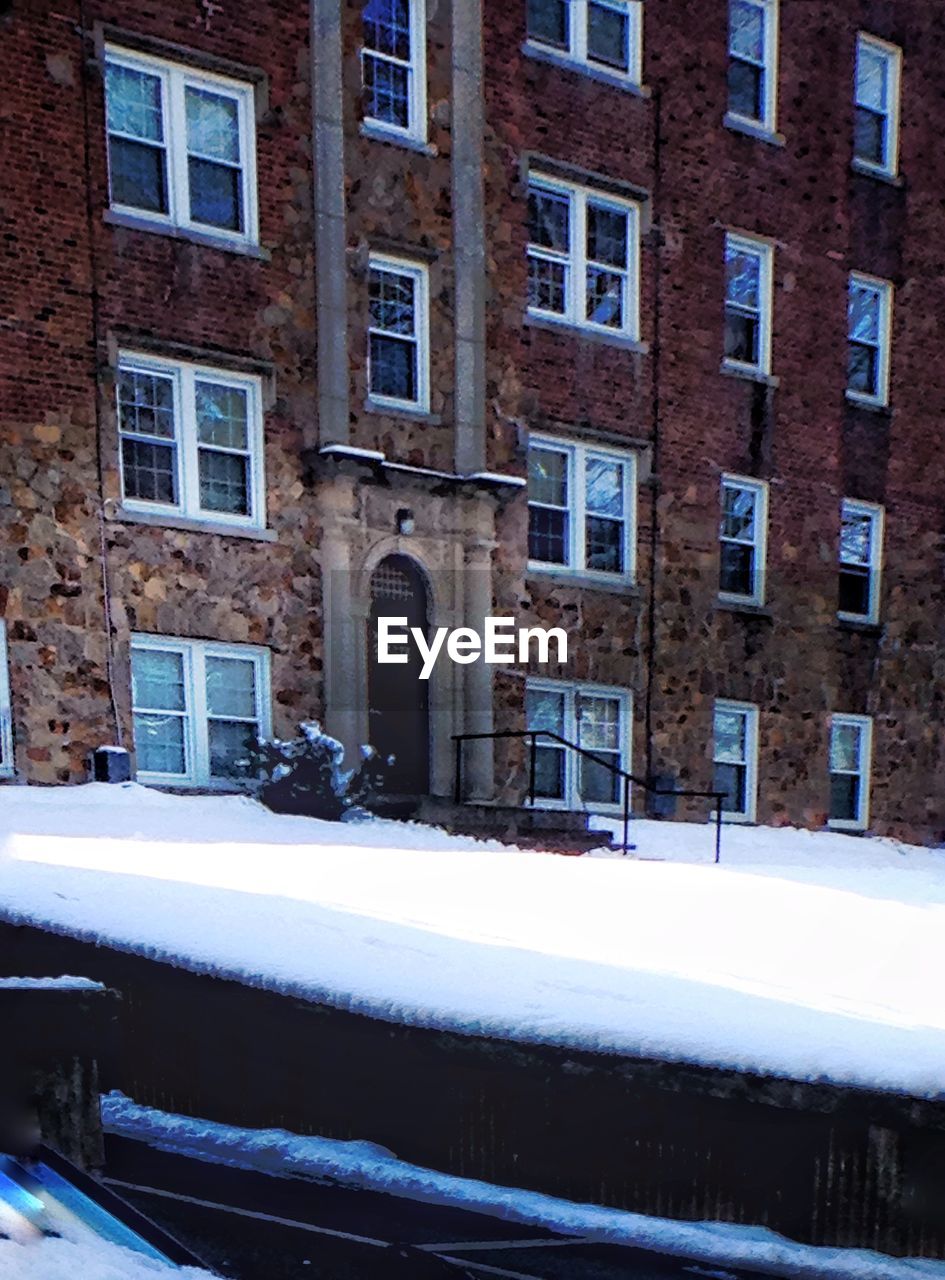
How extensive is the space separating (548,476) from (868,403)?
6056 mm

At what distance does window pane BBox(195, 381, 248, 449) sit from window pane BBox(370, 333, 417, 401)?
66.3 inches

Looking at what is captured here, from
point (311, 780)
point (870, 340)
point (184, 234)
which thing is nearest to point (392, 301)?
point (184, 234)

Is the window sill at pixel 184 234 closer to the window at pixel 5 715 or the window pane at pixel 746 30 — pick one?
the window at pixel 5 715

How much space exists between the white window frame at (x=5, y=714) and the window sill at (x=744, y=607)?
31.2ft

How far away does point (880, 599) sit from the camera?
64.5 ft

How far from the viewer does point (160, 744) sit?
1353 cm

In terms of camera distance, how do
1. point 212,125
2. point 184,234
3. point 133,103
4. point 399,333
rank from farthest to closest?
1. point 399,333
2. point 212,125
3. point 184,234
4. point 133,103

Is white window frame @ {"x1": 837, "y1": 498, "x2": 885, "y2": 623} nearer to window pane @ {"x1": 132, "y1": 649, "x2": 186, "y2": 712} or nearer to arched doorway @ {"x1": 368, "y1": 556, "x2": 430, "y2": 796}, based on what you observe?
arched doorway @ {"x1": 368, "y1": 556, "x2": 430, "y2": 796}

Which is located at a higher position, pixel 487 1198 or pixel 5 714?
pixel 5 714

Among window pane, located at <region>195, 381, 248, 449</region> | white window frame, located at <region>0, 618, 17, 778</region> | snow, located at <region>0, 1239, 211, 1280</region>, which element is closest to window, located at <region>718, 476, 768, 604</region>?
window pane, located at <region>195, 381, 248, 449</region>

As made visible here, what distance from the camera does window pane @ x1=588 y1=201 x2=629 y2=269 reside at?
1664 cm

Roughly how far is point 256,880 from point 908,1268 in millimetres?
4247

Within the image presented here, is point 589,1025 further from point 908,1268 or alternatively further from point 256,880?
point 256,880

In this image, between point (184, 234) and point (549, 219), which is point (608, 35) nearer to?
point (549, 219)
